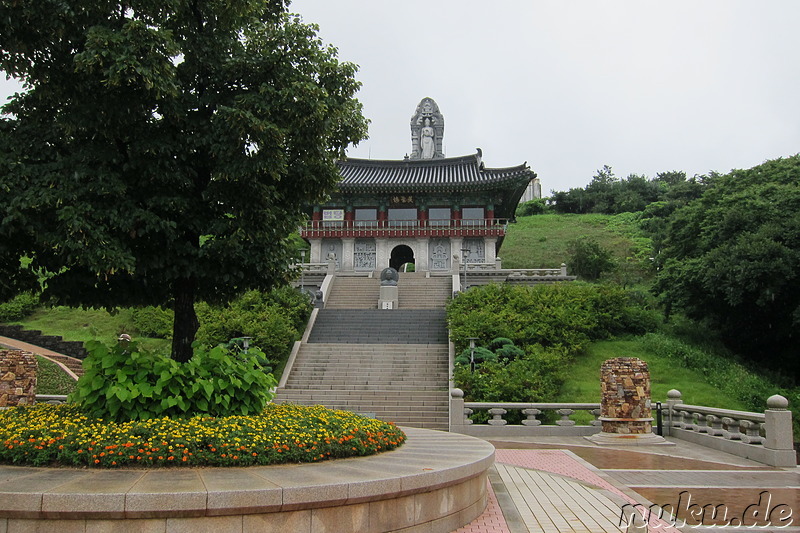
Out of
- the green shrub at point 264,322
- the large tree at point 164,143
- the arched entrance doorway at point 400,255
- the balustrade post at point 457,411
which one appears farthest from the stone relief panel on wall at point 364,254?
the large tree at point 164,143

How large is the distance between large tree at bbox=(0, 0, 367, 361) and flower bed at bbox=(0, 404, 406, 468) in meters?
1.80

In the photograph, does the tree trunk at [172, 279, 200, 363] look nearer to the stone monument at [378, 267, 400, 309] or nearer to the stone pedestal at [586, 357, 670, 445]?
the stone pedestal at [586, 357, 670, 445]

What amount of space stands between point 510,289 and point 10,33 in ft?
74.7

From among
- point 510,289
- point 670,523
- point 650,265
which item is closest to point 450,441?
point 670,523

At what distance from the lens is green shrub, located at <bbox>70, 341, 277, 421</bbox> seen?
24.8ft

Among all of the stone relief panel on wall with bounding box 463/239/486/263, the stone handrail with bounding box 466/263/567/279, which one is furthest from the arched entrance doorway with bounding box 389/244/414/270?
the stone handrail with bounding box 466/263/567/279

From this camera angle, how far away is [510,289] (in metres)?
27.7

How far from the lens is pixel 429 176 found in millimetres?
42688

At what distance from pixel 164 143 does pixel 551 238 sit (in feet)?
186

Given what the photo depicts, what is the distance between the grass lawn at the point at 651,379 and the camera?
19.2 metres

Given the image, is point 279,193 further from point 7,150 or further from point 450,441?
point 450,441

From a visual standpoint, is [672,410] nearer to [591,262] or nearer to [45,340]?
[45,340]

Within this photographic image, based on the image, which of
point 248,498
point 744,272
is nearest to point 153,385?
point 248,498

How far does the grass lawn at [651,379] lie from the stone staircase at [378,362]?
4.28m
